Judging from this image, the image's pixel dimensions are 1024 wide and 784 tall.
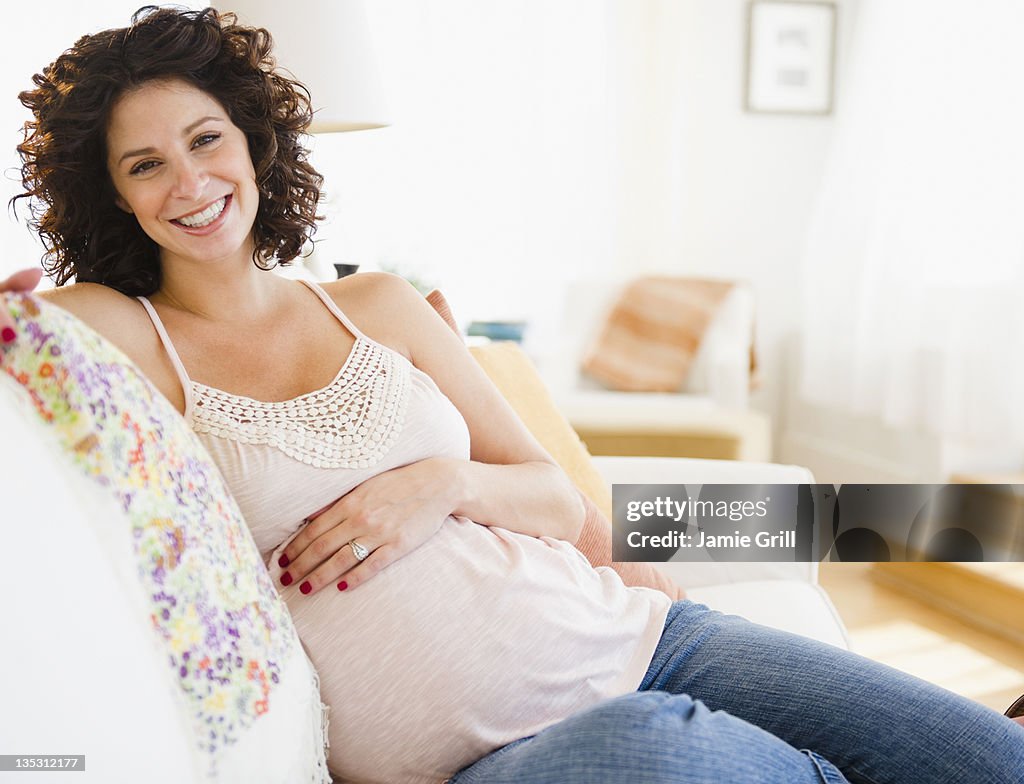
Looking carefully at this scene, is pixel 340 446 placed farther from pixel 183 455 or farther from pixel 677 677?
pixel 677 677

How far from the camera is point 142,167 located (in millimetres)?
1173

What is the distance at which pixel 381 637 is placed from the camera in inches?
40.0

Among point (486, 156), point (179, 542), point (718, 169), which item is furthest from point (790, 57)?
point (179, 542)

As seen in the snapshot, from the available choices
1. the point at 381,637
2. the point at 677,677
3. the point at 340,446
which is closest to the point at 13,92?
the point at 340,446

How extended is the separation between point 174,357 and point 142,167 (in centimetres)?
24

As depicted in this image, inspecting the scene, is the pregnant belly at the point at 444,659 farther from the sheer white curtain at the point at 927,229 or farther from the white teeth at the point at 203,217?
the sheer white curtain at the point at 927,229

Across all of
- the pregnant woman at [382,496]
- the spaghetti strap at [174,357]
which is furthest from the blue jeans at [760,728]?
the spaghetti strap at [174,357]

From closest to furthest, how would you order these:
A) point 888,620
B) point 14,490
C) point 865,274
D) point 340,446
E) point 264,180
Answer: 1. point 14,490
2. point 340,446
3. point 264,180
4. point 888,620
5. point 865,274

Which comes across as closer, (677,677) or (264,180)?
(677,677)

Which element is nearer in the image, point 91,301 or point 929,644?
point 91,301

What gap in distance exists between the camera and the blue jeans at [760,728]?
2.79 feet

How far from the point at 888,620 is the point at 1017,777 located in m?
2.00

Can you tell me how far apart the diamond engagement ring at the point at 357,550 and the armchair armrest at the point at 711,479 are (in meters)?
0.77

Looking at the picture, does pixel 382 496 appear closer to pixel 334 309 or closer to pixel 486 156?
pixel 334 309
